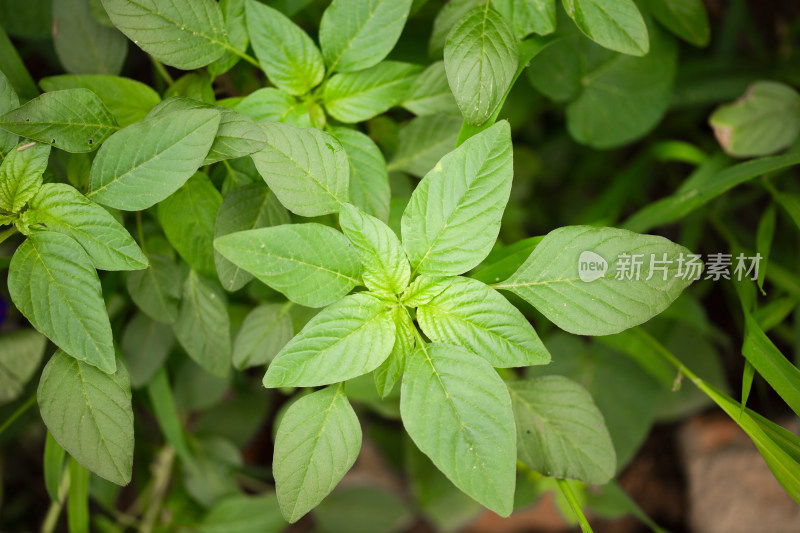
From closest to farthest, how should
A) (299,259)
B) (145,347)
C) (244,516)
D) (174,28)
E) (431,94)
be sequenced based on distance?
(299,259) < (174,28) < (431,94) < (145,347) < (244,516)

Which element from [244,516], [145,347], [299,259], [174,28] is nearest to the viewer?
[299,259]

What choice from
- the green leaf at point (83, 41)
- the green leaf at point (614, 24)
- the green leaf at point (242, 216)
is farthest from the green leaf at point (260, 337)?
the green leaf at point (614, 24)

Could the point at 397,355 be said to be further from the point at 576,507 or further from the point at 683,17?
the point at 683,17

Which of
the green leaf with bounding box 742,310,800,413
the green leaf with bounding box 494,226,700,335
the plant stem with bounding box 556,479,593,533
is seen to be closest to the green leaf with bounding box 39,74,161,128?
the green leaf with bounding box 494,226,700,335

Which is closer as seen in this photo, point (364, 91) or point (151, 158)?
point (151, 158)

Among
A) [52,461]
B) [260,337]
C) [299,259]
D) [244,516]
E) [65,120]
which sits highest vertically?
[65,120]

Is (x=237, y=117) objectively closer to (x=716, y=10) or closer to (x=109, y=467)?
(x=109, y=467)

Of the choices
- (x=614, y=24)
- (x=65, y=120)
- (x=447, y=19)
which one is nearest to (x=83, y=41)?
(x=65, y=120)
